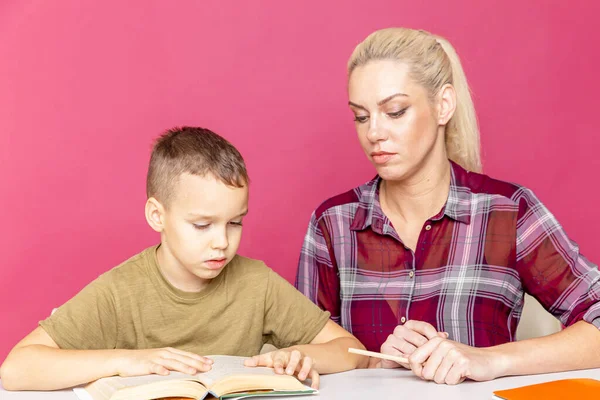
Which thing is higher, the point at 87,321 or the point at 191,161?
the point at 191,161

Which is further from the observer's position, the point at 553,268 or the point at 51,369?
the point at 553,268

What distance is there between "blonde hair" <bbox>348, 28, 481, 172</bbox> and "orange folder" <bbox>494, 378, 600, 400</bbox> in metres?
0.88

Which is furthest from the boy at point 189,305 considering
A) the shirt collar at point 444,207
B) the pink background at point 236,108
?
the pink background at point 236,108

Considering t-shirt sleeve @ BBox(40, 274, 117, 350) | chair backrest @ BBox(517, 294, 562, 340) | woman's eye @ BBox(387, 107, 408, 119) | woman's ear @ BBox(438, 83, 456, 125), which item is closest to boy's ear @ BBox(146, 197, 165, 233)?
t-shirt sleeve @ BBox(40, 274, 117, 350)

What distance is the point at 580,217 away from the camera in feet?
10.7

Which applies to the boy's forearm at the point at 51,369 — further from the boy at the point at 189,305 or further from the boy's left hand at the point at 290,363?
the boy's left hand at the point at 290,363

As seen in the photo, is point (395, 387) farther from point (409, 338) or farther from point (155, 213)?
point (155, 213)

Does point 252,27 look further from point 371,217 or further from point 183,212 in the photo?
point 183,212

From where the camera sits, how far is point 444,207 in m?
2.22

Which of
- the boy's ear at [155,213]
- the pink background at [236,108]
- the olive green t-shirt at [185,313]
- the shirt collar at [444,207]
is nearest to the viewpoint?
the olive green t-shirt at [185,313]

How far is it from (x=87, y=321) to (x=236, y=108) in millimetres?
1467

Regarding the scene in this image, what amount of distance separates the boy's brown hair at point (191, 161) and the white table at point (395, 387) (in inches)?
19.7

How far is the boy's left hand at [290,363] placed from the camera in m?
1.67

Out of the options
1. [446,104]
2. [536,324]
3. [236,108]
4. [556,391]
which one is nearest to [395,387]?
[556,391]
